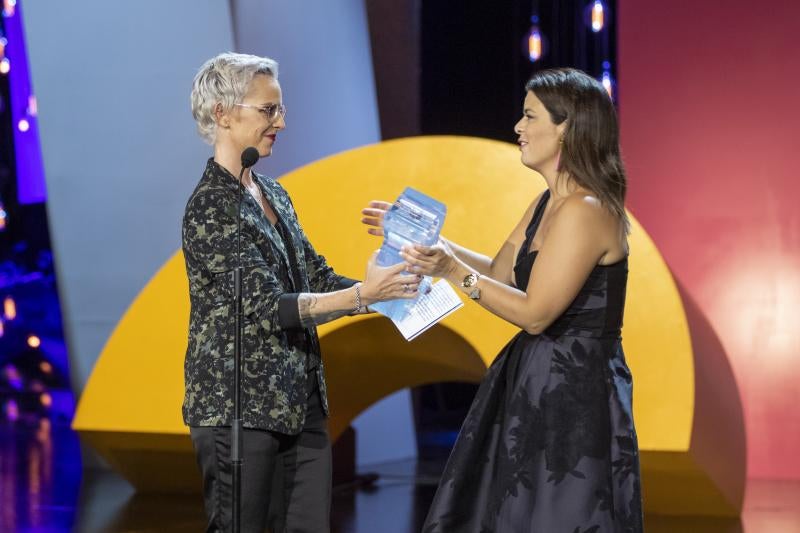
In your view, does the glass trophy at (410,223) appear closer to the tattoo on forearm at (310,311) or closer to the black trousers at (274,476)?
the tattoo on forearm at (310,311)

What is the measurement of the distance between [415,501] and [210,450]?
3.09 metres

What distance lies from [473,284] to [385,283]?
0.19 meters

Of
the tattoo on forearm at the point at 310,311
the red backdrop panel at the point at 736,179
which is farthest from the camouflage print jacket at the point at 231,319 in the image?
the red backdrop panel at the point at 736,179

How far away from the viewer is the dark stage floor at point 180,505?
15.5ft

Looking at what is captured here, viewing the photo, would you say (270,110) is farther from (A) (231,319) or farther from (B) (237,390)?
(B) (237,390)

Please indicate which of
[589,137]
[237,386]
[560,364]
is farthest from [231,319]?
[589,137]

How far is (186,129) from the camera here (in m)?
6.18

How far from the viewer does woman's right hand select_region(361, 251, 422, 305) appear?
7.98 ft

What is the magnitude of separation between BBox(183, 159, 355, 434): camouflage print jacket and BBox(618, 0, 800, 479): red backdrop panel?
403 cm

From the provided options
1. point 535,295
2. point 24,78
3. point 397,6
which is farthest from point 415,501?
point 24,78

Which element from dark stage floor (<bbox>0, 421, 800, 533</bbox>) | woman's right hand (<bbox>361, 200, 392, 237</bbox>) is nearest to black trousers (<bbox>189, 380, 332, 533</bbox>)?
woman's right hand (<bbox>361, 200, 392, 237</bbox>)

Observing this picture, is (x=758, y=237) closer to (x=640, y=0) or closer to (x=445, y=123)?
(x=640, y=0)

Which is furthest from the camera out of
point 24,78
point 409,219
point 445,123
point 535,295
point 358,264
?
point 24,78

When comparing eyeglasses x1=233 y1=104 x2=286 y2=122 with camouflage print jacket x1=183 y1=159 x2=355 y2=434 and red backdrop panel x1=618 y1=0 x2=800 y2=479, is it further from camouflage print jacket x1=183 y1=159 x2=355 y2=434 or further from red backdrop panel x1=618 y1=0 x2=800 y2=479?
red backdrop panel x1=618 y1=0 x2=800 y2=479
